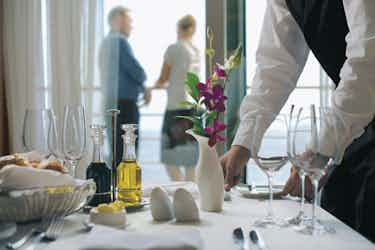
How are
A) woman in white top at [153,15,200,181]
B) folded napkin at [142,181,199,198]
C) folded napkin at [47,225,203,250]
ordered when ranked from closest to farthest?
folded napkin at [47,225,203,250], folded napkin at [142,181,199,198], woman in white top at [153,15,200,181]

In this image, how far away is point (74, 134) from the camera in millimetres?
1245

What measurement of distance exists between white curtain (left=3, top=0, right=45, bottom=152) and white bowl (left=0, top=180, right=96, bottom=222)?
2.39m

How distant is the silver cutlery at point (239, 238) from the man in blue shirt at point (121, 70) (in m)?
2.46

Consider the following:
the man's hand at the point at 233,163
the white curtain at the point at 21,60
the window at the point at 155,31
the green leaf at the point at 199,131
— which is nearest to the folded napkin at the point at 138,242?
the green leaf at the point at 199,131

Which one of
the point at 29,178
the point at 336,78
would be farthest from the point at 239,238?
the point at 336,78

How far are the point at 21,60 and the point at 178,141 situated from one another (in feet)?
4.10

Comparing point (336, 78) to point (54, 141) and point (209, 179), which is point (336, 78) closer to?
point (209, 179)

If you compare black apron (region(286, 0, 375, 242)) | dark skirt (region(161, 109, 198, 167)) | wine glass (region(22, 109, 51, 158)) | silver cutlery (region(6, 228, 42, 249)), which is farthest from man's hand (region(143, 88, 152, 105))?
silver cutlery (region(6, 228, 42, 249))

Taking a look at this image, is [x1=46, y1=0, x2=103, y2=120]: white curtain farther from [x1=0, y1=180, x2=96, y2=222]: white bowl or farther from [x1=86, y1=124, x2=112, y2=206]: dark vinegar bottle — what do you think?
[x1=0, y1=180, x2=96, y2=222]: white bowl

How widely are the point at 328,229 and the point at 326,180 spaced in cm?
42

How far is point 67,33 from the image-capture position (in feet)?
10.9

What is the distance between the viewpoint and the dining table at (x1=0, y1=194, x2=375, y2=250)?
2.92 ft

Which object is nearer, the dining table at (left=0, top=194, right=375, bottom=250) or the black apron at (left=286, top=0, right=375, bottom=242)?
the dining table at (left=0, top=194, right=375, bottom=250)

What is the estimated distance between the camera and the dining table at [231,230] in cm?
89
